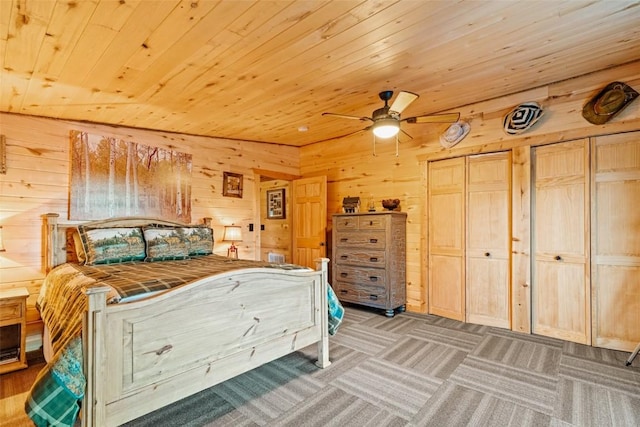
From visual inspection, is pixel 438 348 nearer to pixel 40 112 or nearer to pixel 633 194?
pixel 633 194

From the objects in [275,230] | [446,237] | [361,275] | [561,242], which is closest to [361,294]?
[361,275]

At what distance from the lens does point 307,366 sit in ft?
8.54

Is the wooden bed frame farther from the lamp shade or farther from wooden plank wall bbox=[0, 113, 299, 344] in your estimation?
wooden plank wall bbox=[0, 113, 299, 344]

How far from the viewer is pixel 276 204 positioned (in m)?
6.73

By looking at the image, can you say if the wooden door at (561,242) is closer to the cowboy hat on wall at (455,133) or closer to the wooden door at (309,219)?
the cowboy hat on wall at (455,133)

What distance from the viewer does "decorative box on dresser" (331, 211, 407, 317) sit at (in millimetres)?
3955

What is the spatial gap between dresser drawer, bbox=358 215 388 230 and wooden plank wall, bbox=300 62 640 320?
466 mm

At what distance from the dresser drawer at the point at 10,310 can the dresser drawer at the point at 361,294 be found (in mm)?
3259

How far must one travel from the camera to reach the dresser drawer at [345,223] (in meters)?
4.29

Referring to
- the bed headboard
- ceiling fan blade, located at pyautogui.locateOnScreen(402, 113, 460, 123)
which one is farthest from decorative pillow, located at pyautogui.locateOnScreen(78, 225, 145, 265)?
ceiling fan blade, located at pyautogui.locateOnScreen(402, 113, 460, 123)

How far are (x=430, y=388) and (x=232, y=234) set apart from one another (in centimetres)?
295

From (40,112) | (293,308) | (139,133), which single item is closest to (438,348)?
(293,308)

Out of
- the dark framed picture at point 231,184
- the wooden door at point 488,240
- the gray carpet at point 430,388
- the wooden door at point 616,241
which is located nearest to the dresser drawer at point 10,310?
the gray carpet at point 430,388

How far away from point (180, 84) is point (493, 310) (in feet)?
12.8
